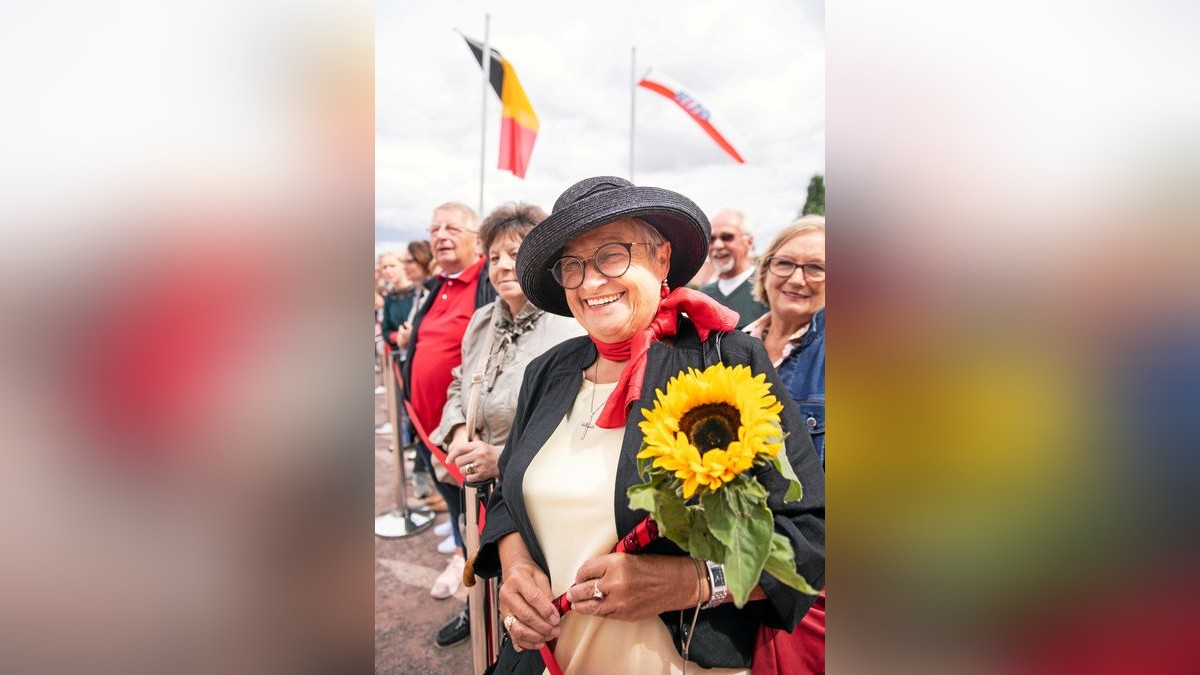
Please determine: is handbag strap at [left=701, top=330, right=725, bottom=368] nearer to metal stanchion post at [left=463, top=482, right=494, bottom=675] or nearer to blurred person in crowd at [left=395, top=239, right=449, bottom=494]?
metal stanchion post at [left=463, top=482, right=494, bottom=675]

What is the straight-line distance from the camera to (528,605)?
4.11ft

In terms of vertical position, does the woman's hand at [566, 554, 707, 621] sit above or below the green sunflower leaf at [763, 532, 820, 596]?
below

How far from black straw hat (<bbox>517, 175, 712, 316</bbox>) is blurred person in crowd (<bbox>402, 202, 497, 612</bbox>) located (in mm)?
1471

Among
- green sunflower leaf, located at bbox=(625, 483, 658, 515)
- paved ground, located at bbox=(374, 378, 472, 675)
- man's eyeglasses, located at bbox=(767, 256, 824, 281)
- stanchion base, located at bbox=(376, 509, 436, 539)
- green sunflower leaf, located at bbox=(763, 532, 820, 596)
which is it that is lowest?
paved ground, located at bbox=(374, 378, 472, 675)

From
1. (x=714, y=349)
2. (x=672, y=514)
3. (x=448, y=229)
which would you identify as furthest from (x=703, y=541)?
(x=448, y=229)

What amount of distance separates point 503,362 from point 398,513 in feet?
10.3

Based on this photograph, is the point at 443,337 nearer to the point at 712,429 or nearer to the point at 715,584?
the point at 715,584

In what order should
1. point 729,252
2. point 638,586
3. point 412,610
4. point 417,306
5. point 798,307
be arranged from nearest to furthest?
point 638,586, point 798,307, point 412,610, point 729,252, point 417,306

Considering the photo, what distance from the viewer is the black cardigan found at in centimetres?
107

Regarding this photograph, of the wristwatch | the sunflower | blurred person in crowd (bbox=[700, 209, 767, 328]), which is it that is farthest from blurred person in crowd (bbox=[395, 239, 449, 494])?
the sunflower
